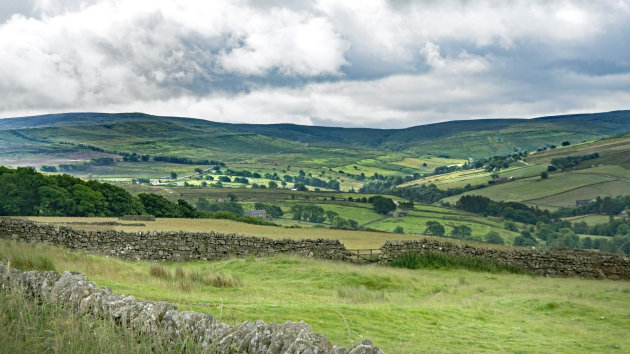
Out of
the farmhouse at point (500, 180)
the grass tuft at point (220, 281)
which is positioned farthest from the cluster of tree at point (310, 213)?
the grass tuft at point (220, 281)

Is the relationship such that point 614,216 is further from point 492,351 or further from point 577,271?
point 492,351

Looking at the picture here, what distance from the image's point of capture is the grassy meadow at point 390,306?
11172mm

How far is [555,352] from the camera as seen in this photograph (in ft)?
38.5

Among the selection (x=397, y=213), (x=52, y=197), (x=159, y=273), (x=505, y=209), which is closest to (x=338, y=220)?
(x=397, y=213)

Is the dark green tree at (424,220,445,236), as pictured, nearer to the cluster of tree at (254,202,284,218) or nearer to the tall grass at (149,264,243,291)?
the cluster of tree at (254,202,284,218)

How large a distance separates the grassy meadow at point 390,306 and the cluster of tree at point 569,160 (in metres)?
158

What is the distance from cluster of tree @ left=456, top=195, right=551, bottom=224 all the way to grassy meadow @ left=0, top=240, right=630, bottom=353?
4143 inches

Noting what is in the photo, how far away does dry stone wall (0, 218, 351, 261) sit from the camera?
29891 millimetres

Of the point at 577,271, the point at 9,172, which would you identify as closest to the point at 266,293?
the point at 577,271

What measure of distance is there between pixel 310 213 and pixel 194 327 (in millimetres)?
102090

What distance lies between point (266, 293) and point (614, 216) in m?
127

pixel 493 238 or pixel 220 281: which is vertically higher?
pixel 220 281

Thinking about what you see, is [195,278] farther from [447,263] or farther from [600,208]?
[600,208]

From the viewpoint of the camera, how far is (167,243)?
104ft
